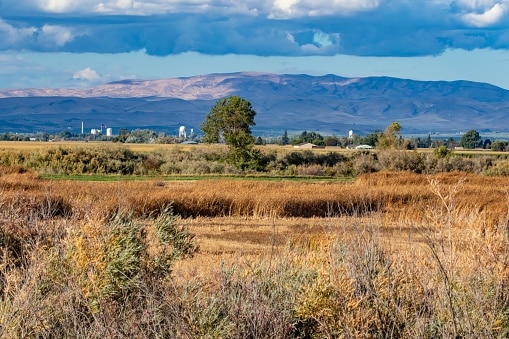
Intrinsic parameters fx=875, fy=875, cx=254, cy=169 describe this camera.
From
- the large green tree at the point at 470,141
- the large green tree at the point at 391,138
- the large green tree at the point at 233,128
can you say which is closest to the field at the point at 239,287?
the large green tree at the point at 233,128

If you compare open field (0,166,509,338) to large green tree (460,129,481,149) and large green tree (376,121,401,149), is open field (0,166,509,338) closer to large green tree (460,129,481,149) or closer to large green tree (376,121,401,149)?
large green tree (376,121,401,149)

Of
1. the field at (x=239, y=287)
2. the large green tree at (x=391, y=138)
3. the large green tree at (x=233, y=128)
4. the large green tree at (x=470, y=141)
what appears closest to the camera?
the field at (x=239, y=287)

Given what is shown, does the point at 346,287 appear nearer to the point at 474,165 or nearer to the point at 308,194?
the point at 308,194

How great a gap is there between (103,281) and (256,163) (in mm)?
59511

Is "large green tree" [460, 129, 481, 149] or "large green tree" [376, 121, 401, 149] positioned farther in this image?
"large green tree" [460, 129, 481, 149]

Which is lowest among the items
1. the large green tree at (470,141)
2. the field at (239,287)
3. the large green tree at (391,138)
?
the large green tree at (470,141)

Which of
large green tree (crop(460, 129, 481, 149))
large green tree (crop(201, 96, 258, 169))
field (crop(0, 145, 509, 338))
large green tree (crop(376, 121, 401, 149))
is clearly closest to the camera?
field (crop(0, 145, 509, 338))

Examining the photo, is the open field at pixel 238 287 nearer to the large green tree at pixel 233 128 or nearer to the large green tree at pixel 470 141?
the large green tree at pixel 233 128

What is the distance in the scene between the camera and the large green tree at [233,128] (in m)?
70.1

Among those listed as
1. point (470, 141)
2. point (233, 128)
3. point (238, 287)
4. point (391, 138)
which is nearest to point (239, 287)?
point (238, 287)

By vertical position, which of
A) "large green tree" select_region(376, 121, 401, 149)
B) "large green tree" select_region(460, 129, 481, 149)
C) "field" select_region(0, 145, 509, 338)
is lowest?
"large green tree" select_region(460, 129, 481, 149)

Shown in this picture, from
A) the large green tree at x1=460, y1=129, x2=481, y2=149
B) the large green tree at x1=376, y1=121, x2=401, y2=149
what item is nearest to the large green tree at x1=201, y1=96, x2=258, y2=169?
the large green tree at x1=376, y1=121, x2=401, y2=149

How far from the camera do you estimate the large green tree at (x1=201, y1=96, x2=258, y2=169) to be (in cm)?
7012

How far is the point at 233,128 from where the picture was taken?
74.7m
